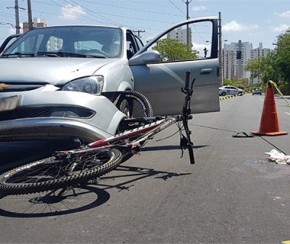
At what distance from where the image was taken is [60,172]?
4.33 meters

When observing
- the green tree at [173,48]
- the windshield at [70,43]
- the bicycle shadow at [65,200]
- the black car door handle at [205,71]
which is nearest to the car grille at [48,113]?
the bicycle shadow at [65,200]

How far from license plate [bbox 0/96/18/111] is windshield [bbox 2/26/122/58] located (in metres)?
1.58

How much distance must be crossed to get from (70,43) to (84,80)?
5.62ft

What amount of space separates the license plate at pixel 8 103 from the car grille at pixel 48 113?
67 mm

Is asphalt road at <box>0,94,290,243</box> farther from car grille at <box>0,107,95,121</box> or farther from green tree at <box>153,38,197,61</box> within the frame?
green tree at <box>153,38,197,61</box>

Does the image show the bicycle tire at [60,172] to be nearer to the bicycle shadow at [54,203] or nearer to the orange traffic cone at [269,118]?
the bicycle shadow at [54,203]

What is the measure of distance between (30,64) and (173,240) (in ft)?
9.82

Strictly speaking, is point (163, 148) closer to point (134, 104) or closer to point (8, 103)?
point (134, 104)

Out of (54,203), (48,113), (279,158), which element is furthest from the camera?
(279,158)

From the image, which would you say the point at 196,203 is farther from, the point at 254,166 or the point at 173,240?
the point at 254,166

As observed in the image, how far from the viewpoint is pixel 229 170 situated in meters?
6.01

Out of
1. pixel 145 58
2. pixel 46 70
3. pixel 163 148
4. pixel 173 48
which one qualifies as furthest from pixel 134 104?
pixel 173 48

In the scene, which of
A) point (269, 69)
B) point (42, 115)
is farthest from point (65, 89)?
point (269, 69)

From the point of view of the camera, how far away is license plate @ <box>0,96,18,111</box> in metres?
4.86
